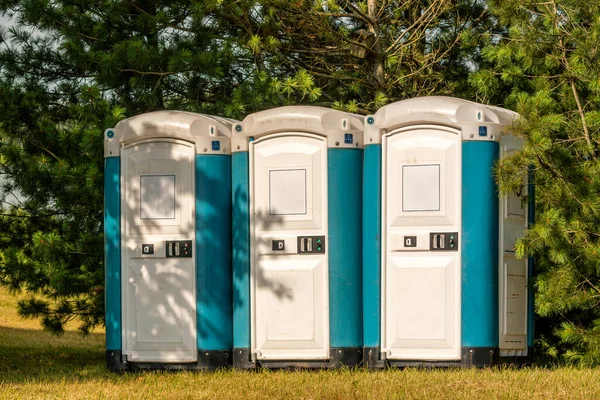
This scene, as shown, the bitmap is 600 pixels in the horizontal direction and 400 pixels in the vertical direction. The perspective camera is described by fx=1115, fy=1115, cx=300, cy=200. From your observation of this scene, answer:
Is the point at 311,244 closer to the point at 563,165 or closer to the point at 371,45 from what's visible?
the point at 563,165

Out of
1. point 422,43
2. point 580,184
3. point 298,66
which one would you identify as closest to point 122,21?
point 298,66

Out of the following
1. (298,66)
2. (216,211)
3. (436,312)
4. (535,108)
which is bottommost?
(436,312)

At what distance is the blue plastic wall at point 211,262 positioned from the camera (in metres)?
9.91

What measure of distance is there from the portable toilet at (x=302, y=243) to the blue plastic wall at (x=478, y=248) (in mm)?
962

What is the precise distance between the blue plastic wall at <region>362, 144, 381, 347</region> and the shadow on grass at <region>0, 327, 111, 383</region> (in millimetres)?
2403

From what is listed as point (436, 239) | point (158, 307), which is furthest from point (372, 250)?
point (158, 307)

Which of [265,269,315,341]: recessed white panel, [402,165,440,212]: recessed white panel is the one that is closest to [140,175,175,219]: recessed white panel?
[265,269,315,341]: recessed white panel

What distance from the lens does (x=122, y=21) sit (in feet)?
46.0

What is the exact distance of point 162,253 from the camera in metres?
9.98

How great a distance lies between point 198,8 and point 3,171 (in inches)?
119

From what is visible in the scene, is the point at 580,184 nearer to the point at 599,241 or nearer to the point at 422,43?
the point at 599,241

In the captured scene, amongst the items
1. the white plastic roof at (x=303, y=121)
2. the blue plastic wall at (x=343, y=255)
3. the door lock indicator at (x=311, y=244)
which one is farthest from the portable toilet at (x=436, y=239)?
the door lock indicator at (x=311, y=244)

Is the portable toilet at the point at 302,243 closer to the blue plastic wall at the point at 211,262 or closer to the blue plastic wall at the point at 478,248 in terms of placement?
the blue plastic wall at the point at 211,262

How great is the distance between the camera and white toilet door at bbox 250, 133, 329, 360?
9.64m
